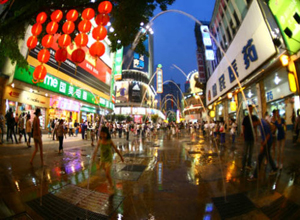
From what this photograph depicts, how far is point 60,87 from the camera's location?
54.6 ft

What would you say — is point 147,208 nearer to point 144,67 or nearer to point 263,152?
point 263,152

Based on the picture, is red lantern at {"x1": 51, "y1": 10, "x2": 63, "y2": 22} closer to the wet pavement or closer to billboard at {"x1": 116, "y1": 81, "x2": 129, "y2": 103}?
the wet pavement

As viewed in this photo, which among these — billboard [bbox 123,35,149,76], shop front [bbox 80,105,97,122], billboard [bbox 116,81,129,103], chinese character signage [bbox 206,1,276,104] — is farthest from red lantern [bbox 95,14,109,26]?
billboard [bbox 123,35,149,76]

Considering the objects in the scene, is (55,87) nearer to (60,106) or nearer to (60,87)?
(60,87)

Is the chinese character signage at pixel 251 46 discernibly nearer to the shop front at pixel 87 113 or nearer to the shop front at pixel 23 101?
the shop front at pixel 23 101

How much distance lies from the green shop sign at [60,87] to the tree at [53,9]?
4.58 m

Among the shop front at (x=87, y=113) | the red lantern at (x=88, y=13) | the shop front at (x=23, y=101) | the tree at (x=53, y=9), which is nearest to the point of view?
the tree at (x=53, y=9)

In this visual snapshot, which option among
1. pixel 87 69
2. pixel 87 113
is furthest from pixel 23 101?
pixel 87 113

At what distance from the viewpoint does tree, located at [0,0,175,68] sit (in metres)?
5.21

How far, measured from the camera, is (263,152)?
15.3ft

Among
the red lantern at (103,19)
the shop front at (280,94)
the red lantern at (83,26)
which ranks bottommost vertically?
the shop front at (280,94)

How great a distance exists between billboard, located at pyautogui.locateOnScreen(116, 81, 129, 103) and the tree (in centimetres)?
7036

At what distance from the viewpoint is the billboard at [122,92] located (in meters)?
76.1

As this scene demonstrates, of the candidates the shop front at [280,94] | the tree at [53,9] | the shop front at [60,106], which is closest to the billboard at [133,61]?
the shop front at [60,106]
